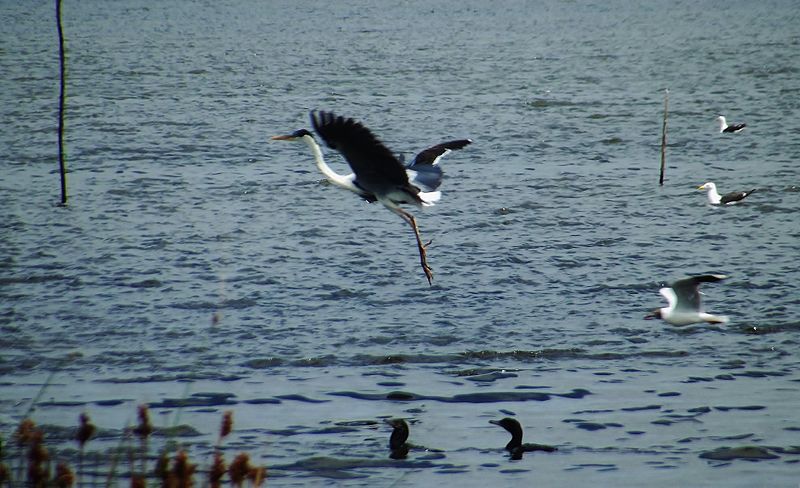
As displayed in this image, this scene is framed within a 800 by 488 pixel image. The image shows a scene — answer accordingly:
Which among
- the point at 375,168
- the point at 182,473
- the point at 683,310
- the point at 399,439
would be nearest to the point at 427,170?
the point at 375,168

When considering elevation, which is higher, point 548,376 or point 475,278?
point 475,278

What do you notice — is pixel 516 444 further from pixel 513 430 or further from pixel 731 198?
pixel 731 198

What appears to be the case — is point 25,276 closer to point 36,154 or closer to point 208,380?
point 208,380

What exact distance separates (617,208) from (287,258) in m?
4.62


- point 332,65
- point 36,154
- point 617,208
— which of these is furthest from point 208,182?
point 332,65

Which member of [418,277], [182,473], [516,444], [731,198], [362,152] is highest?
[362,152]

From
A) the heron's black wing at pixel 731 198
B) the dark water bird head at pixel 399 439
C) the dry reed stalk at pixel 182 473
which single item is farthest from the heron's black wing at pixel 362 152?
the heron's black wing at pixel 731 198

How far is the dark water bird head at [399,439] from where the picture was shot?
7.62 meters

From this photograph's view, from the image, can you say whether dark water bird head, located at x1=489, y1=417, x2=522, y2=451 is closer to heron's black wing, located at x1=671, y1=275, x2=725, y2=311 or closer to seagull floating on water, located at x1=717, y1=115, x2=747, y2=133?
heron's black wing, located at x1=671, y1=275, x2=725, y2=311

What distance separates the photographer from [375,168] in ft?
32.6

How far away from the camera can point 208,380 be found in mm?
9078

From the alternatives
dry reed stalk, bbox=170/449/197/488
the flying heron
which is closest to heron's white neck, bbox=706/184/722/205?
the flying heron

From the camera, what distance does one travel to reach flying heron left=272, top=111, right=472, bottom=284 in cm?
901

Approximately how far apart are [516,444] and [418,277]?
176 inches
